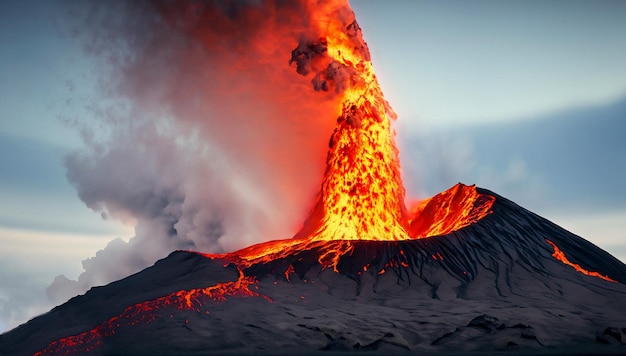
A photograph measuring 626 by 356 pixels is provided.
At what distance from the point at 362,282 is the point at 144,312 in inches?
752

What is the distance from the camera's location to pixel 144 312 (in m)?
38.2

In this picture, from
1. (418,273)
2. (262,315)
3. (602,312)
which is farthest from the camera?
(418,273)

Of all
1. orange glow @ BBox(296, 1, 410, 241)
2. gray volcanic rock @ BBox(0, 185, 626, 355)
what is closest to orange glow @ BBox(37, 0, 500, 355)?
orange glow @ BBox(296, 1, 410, 241)

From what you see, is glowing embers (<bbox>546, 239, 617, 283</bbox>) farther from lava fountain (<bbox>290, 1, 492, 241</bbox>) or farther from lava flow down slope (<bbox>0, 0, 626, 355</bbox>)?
lava fountain (<bbox>290, 1, 492, 241</bbox>)

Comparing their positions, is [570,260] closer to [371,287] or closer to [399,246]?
[399,246]

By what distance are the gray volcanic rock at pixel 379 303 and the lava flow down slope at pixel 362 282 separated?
148 millimetres

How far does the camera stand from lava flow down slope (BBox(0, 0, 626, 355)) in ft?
112

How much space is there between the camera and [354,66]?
67250 mm

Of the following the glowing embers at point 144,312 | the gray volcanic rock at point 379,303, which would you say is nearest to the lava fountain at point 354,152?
the gray volcanic rock at point 379,303

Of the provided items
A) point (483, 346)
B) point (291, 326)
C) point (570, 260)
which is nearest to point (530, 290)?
point (570, 260)

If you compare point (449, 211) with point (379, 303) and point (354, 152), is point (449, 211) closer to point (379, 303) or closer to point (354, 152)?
point (354, 152)

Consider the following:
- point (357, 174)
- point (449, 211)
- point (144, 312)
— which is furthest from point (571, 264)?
point (144, 312)

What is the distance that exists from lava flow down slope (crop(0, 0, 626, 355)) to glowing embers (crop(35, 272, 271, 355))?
5.2 inches

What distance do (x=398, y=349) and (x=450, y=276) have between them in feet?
65.8
